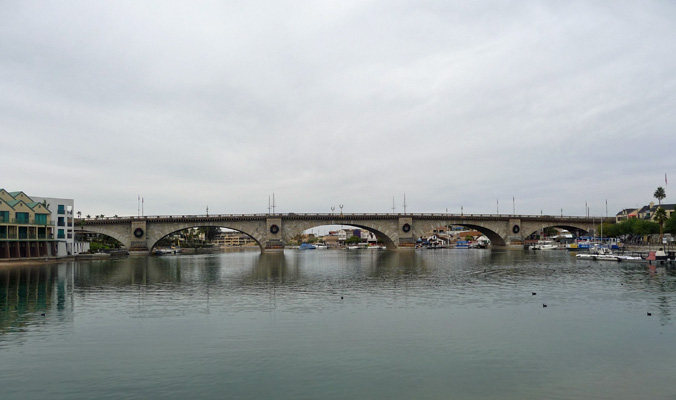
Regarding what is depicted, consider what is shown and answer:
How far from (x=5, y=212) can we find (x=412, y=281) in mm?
71178

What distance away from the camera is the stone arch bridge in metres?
112

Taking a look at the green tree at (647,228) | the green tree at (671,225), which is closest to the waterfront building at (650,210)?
the green tree at (647,228)

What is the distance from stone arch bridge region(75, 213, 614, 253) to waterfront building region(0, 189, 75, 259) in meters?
16.0

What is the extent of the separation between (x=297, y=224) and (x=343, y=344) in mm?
97018

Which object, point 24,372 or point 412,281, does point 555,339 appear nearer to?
point 24,372

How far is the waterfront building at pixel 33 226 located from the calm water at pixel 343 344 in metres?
48.7

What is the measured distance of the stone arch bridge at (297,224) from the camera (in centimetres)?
11231

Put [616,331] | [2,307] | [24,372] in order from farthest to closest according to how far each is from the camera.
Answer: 1. [2,307]
2. [616,331]
3. [24,372]

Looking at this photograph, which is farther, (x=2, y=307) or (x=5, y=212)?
(x=5, y=212)

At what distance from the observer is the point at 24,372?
18062 millimetres

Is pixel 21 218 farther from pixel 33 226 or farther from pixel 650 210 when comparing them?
pixel 650 210

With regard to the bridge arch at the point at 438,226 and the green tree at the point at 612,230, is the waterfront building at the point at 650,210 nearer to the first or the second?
the green tree at the point at 612,230

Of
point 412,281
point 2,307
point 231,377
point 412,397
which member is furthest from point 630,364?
point 2,307

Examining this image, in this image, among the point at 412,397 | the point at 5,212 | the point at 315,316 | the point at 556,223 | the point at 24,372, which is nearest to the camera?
the point at 412,397
